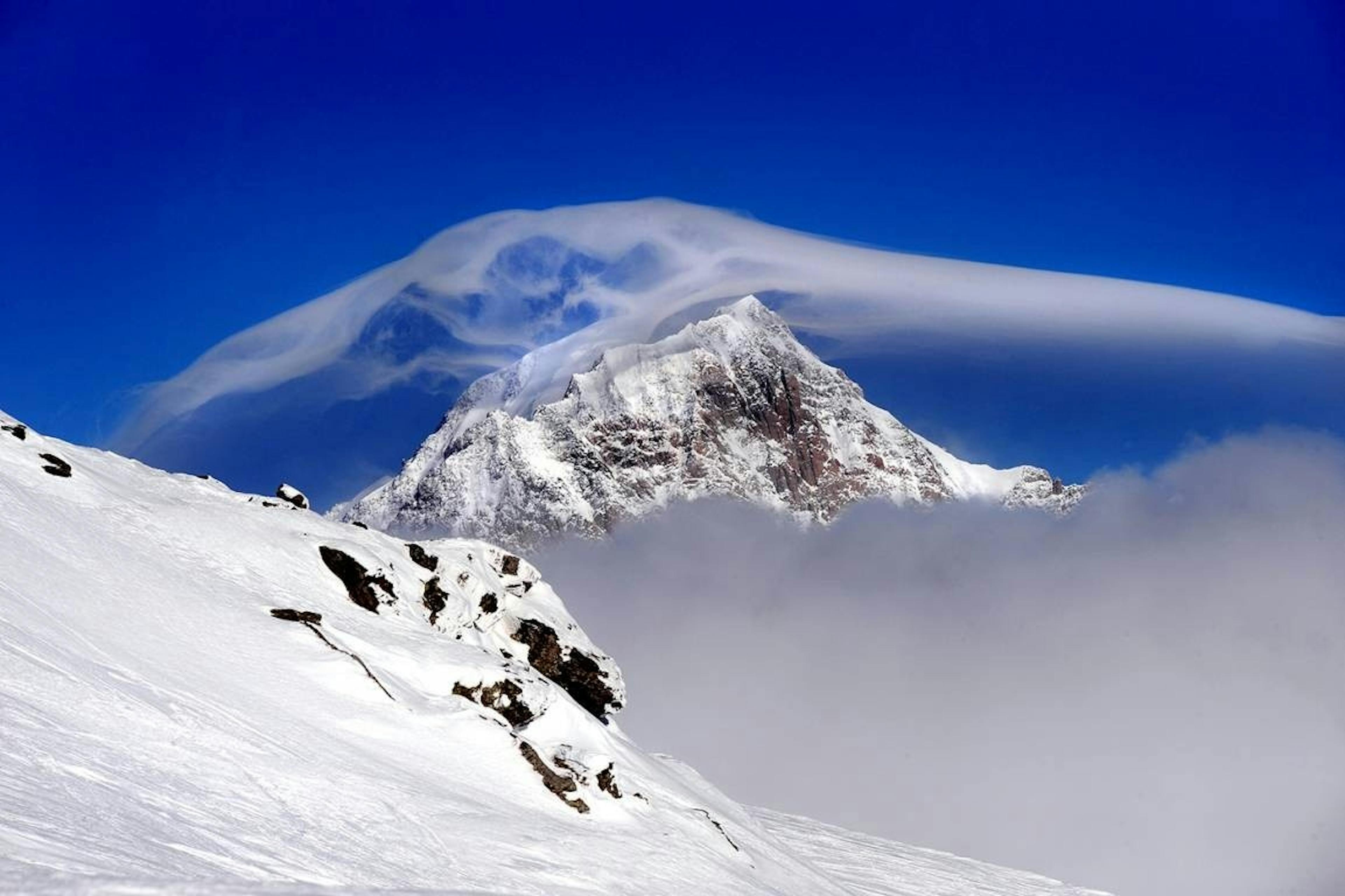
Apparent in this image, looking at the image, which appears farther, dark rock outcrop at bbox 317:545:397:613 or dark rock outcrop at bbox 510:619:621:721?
dark rock outcrop at bbox 510:619:621:721

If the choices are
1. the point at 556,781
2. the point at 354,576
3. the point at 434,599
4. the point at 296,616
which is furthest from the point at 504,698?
the point at 434,599

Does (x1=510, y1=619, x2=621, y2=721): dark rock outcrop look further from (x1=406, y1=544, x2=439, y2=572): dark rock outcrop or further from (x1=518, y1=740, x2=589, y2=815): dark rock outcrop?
(x1=518, y1=740, x2=589, y2=815): dark rock outcrop

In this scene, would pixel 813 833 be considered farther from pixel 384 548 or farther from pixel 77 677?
pixel 77 677

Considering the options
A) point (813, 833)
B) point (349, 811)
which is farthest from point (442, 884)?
point (813, 833)

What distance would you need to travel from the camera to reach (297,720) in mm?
39438

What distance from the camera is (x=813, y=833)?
8256 cm

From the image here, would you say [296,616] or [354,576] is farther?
[354,576]

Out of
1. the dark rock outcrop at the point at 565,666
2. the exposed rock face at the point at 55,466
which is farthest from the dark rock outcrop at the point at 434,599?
the exposed rock face at the point at 55,466

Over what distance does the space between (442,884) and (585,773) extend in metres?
18.4

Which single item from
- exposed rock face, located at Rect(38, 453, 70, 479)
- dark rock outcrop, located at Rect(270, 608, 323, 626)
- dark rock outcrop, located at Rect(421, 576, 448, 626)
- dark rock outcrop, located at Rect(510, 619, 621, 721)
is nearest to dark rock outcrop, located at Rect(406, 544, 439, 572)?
dark rock outcrop, located at Rect(421, 576, 448, 626)

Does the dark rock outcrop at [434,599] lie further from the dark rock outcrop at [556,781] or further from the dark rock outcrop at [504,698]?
the dark rock outcrop at [556,781]

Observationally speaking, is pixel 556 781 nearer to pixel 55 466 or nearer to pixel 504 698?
pixel 504 698

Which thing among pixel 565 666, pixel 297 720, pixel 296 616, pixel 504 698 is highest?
pixel 565 666

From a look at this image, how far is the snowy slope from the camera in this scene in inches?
956
